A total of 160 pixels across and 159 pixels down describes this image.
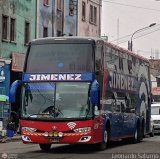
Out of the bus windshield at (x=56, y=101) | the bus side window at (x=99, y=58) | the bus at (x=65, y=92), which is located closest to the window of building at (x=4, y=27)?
the bus at (x=65, y=92)

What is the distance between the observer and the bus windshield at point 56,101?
19797mm

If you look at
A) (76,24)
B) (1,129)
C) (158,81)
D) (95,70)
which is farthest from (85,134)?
(158,81)

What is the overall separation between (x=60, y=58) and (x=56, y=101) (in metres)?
1.48

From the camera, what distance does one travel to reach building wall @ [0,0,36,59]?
37344 mm

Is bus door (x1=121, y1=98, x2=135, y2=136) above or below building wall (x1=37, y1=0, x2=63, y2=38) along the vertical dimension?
below

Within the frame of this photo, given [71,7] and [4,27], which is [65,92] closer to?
[4,27]

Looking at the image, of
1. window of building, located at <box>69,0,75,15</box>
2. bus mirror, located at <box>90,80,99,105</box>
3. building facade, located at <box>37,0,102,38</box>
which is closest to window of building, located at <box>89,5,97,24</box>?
building facade, located at <box>37,0,102,38</box>

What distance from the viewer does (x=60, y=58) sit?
20.2 metres

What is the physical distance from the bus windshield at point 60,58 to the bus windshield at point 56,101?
1.69 feet

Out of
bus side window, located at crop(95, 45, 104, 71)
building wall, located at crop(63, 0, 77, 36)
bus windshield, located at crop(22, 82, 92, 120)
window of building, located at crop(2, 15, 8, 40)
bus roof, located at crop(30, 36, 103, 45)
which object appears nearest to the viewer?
bus windshield, located at crop(22, 82, 92, 120)

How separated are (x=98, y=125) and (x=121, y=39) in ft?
201

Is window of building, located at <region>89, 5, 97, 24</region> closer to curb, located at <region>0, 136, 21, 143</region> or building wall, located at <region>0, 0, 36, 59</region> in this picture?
building wall, located at <region>0, 0, 36, 59</region>

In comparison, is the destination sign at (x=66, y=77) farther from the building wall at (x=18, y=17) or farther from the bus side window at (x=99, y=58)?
the building wall at (x=18, y=17)

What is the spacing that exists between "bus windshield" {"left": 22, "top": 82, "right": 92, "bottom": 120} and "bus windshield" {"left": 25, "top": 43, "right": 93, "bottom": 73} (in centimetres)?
52
